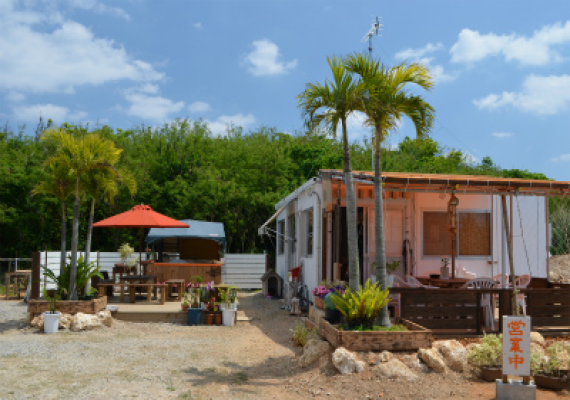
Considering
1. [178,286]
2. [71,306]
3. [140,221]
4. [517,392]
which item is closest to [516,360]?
[517,392]

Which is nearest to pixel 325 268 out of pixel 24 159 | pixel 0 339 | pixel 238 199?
pixel 0 339

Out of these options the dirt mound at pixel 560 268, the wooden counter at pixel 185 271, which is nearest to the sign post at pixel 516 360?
the wooden counter at pixel 185 271

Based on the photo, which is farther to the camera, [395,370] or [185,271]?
[185,271]

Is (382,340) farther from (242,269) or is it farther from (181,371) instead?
(242,269)

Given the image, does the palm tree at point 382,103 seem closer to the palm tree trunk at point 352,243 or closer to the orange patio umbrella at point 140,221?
the palm tree trunk at point 352,243

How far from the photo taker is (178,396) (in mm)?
5805

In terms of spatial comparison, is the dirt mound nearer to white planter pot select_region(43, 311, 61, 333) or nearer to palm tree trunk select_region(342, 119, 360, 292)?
palm tree trunk select_region(342, 119, 360, 292)

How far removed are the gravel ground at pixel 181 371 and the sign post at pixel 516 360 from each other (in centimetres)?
24

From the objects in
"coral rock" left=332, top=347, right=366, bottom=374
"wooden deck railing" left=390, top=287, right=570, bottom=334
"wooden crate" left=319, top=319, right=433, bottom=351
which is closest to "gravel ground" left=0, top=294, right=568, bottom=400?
"coral rock" left=332, top=347, right=366, bottom=374

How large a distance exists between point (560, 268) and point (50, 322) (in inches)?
714

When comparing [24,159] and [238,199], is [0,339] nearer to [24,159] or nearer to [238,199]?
[238,199]

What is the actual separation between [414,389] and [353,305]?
1.29 m

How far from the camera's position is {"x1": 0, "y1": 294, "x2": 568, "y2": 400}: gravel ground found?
5914 millimetres

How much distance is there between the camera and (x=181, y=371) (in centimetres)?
695
